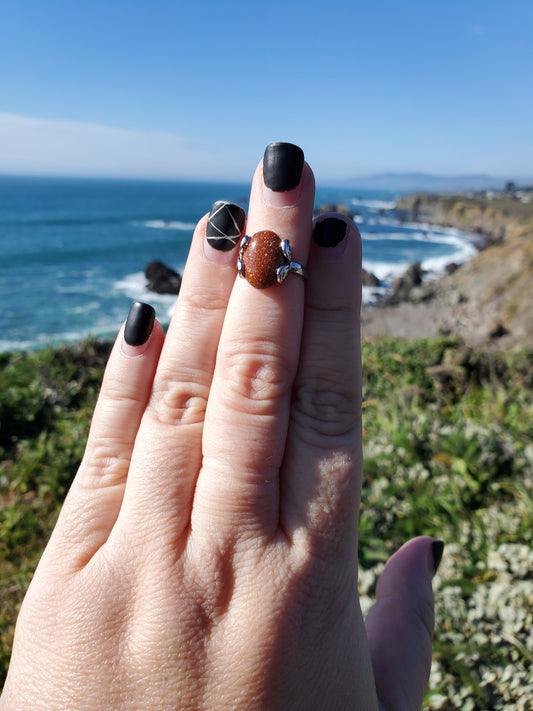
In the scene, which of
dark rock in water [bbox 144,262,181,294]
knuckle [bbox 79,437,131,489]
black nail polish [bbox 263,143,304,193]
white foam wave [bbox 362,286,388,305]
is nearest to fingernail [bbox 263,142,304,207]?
black nail polish [bbox 263,143,304,193]

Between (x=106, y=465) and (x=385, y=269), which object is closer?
(x=106, y=465)

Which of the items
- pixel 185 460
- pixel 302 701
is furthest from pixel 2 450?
pixel 302 701

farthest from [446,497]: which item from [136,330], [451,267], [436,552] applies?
[451,267]

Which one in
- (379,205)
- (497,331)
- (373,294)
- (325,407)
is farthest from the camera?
(379,205)

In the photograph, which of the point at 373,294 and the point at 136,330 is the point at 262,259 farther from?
the point at 373,294

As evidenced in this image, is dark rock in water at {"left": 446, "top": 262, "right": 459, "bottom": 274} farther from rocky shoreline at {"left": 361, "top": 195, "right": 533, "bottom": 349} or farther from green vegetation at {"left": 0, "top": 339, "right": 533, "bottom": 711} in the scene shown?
green vegetation at {"left": 0, "top": 339, "right": 533, "bottom": 711}

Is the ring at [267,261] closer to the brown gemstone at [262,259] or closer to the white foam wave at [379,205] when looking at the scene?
the brown gemstone at [262,259]

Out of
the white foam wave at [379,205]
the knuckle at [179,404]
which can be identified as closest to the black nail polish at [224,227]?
the knuckle at [179,404]
